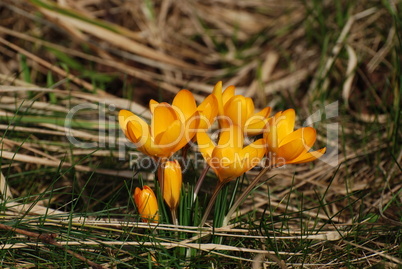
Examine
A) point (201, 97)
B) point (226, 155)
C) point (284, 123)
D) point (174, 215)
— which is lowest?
point (174, 215)

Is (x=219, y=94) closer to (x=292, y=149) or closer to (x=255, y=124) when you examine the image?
(x=255, y=124)

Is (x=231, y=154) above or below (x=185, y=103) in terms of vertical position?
below

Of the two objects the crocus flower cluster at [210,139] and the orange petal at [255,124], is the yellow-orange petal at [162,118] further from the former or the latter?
the orange petal at [255,124]

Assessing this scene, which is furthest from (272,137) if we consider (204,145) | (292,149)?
(204,145)

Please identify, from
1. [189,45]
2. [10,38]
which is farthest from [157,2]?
[10,38]

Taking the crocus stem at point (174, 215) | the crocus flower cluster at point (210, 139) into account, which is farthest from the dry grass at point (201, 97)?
the crocus flower cluster at point (210, 139)

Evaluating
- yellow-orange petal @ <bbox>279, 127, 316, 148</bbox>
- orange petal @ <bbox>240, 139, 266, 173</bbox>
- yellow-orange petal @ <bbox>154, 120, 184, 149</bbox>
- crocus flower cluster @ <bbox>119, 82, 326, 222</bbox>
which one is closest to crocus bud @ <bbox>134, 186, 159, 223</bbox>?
crocus flower cluster @ <bbox>119, 82, 326, 222</bbox>

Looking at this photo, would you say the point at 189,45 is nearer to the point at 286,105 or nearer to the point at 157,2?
the point at 157,2
